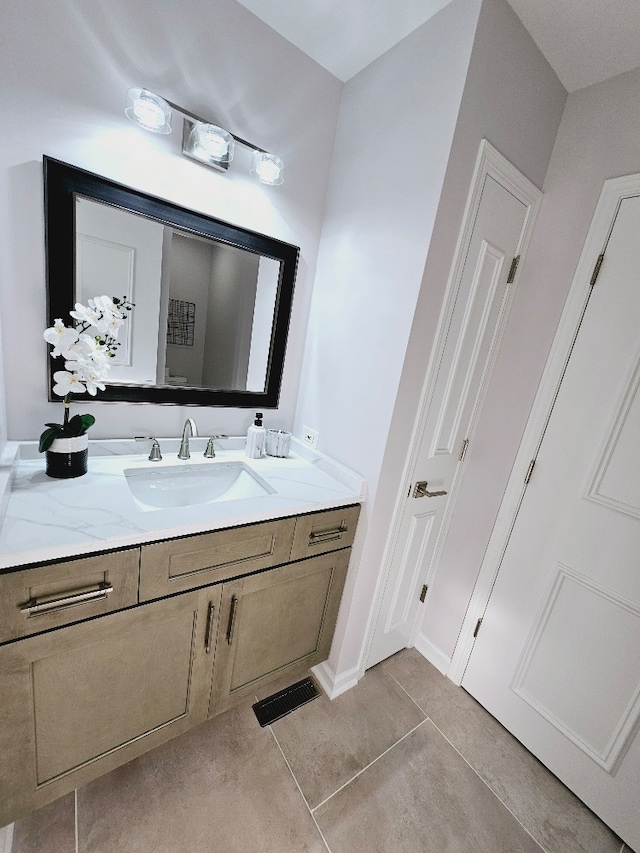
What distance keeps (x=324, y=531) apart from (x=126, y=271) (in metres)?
1.13

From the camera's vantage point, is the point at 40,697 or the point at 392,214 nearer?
the point at 40,697

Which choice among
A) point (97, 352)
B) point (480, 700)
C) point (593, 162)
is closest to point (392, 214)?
point (593, 162)

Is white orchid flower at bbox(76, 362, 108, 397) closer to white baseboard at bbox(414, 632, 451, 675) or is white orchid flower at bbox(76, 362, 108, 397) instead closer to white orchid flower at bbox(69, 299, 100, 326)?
white orchid flower at bbox(69, 299, 100, 326)

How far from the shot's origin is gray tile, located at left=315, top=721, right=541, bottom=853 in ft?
3.59

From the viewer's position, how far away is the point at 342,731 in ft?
4.52

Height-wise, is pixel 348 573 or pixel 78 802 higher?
pixel 348 573

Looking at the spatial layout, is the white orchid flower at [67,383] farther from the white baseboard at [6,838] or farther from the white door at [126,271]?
the white baseboard at [6,838]

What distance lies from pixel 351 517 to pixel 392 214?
3.58ft

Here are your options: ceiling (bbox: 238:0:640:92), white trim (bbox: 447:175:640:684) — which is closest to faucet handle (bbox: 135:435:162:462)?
white trim (bbox: 447:175:640:684)

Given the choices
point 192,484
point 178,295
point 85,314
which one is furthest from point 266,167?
point 192,484

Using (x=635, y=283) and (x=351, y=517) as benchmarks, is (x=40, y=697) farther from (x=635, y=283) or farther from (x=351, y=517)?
(x=635, y=283)

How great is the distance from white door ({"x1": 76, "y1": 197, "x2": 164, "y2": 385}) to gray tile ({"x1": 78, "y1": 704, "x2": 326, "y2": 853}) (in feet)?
4.29

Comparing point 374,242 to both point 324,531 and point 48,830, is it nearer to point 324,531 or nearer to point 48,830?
point 324,531

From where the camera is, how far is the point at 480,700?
159 cm
